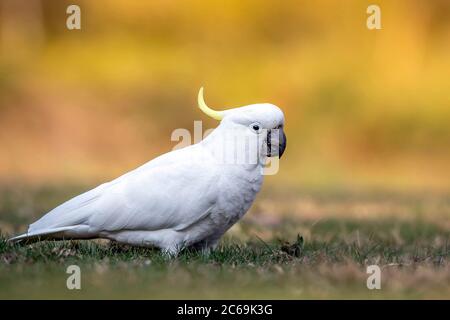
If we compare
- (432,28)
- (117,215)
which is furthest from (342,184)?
(117,215)

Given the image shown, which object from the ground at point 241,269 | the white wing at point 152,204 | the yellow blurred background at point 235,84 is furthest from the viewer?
the yellow blurred background at point 235,84

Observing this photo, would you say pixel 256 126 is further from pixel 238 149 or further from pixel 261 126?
pixel 238 149

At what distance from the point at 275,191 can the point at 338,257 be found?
6.55 metres

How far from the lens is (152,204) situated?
5168mm

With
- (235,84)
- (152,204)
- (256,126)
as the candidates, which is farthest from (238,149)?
(235,84)

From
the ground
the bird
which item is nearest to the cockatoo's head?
the bird

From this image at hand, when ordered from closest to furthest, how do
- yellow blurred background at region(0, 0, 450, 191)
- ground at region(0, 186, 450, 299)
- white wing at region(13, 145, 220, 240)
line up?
ground at region(0, 186, 450, 299) → white wing at region(13, 145, 220, 240) → yellow blurred background at region(0, 0, 450, 191)

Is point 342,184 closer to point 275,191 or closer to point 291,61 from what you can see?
point 275,191

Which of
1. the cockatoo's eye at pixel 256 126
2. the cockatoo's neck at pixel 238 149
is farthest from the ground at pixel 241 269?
the cockatoo's eye at pixel 256 126

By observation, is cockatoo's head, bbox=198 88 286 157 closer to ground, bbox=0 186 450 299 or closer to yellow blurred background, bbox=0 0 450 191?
ground, bbox=0 186 450 299

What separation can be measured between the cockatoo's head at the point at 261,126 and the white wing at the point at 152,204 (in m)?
0.30

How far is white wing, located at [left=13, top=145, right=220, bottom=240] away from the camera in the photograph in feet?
16.9

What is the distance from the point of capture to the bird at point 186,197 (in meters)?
5.14

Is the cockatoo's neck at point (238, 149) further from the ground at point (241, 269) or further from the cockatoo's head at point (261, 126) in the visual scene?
the ground at point (241, 269)
